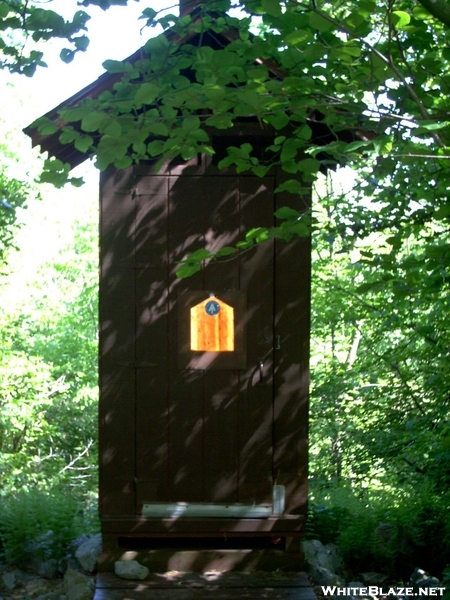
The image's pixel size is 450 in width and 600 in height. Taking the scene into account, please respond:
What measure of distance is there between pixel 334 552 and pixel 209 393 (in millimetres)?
1527

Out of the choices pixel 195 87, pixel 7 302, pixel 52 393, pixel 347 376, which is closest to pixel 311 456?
pixel 347 376

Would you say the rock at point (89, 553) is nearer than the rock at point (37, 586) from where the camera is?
No

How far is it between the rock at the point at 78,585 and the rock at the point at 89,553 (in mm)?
71

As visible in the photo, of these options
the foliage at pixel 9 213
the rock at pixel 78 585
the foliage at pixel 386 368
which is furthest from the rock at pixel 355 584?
the foliage at pixel 9 213

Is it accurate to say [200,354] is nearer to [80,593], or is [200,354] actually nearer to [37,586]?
[80,593]

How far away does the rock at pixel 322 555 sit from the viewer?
17.8 feet

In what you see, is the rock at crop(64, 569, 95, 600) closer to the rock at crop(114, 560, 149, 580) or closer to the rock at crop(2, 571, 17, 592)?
the rock at crop(114, 560, 149, 580)

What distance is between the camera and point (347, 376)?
11.3m

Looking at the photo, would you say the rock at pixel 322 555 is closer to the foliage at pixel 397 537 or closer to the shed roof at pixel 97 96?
the foliage at pixel 397 537

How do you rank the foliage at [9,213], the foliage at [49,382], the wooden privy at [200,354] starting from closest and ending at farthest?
the wooden privy at [200,354], the foliage at [9,213], the foliage at [49,382]

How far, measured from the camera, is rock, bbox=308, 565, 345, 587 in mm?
5145

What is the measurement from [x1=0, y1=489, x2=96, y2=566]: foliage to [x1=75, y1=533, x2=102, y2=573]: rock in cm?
25

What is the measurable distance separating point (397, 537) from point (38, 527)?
2.67 m

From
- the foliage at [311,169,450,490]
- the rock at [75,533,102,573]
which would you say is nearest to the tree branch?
the foliage at [311,169,450,490]
